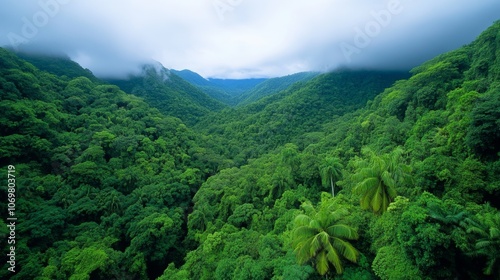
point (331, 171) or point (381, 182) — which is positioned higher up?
point (381, 182)

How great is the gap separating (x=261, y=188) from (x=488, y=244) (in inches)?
839

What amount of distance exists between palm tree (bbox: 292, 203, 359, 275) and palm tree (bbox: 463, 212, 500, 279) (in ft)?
13.8

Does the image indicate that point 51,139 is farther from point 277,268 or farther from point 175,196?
point 277,268

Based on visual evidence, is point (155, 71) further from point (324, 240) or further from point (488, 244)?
point (488, 244)

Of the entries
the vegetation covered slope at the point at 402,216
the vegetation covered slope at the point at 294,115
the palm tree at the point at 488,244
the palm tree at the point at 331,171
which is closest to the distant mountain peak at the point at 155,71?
the vegetation covered slope at the point at 294,115

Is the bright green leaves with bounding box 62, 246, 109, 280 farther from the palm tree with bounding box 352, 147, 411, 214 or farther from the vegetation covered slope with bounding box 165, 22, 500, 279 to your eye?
the palm tree with bounding box 352, 147, 411, 214

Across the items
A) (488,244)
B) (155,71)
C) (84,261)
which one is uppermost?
(155,71)

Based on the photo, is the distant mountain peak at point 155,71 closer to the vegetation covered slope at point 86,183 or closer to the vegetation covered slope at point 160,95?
the vegetation covered slope at point 160,95

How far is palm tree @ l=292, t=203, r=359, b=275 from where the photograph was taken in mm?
10773

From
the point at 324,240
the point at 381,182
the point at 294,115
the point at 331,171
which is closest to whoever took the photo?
the point at 324,240

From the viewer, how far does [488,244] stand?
768 cm

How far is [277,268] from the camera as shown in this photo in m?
13.0

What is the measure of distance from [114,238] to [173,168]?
52.8 ft

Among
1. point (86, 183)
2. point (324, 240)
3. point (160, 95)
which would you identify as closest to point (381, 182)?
point (324, 240)
